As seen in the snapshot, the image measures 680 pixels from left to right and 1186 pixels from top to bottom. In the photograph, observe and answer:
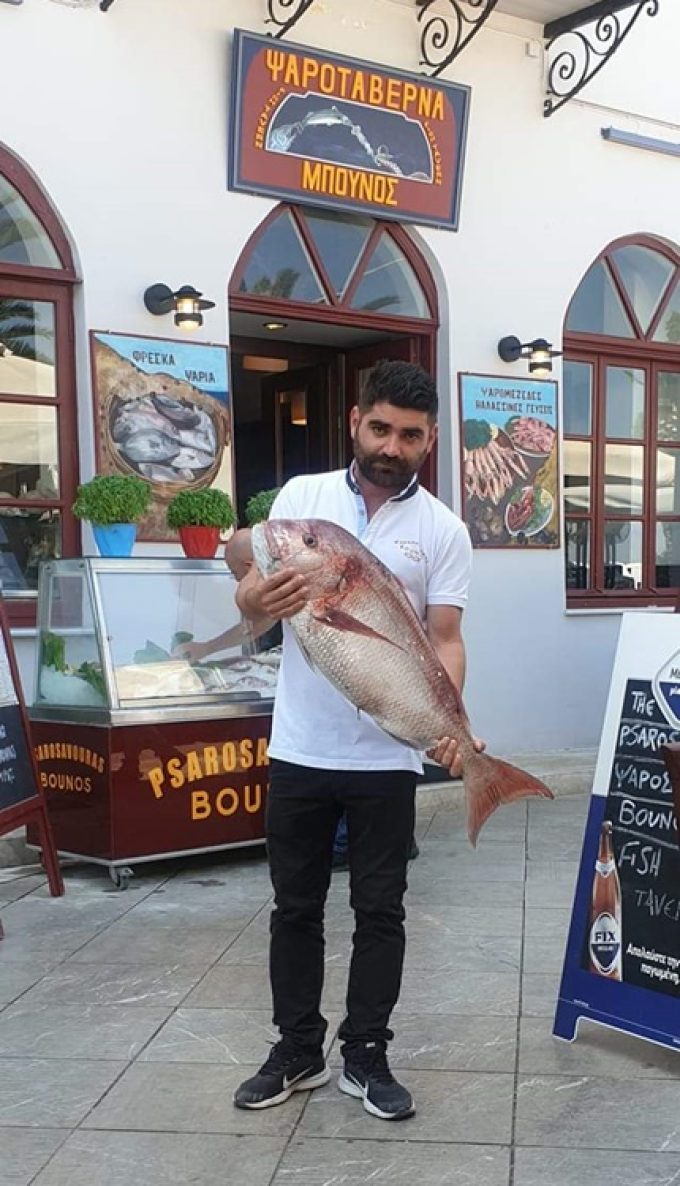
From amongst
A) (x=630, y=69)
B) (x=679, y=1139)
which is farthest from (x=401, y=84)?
(x=679, y=1139)

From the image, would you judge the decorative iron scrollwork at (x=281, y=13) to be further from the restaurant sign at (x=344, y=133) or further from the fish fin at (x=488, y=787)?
the fish fin at (x=488, y=787)

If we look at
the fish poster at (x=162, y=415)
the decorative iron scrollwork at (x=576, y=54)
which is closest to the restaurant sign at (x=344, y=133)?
the decorative iron scrollwork at (x=576, y=54)

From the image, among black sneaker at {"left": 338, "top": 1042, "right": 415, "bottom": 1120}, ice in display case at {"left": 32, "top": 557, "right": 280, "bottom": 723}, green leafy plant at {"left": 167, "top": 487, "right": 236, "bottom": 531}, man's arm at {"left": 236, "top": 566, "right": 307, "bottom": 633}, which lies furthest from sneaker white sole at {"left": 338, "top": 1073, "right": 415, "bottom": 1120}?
green leafy plant at {"left": 167, "top": 487, "right": 236, "bottom": 531}

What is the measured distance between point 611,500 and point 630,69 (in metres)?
3.21

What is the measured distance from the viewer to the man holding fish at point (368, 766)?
118 inches

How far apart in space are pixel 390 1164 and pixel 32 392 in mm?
4734

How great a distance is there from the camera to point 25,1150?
308 centimetres

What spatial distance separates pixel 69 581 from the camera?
5.59 m

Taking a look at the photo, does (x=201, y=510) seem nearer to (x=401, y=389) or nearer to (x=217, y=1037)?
(x=217, y=1037)

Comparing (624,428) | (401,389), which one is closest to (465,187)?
(624,428)

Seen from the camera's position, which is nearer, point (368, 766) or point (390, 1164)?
point (390, 1164)

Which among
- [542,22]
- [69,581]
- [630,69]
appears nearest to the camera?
[69,581]

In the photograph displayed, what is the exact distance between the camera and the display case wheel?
5473 millimetres

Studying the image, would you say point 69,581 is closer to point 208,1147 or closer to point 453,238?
point 208,1147
